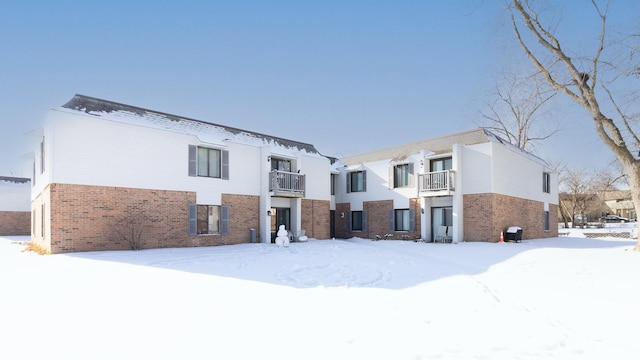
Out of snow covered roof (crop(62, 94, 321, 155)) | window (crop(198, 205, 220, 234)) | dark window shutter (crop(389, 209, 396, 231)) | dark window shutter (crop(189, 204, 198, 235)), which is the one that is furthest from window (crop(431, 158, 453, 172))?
dark window shutter (crop(189, 204, 198, 235))

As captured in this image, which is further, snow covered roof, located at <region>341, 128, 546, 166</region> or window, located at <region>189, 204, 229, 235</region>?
snow covered roof, located at <region>341, 128, 546, 166</region>

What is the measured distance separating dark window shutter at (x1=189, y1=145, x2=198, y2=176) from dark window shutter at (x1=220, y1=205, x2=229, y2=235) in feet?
7.12

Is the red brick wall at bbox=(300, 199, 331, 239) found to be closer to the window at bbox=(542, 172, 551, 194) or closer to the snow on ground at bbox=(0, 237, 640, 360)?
the snow on ground at bbox=(0, 237, 640, 360)

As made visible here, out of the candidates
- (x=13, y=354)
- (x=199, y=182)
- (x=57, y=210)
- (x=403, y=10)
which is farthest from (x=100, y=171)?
(x=403, y=10)

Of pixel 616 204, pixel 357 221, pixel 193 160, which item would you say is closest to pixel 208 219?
pixel 193 160

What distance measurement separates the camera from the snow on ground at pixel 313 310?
480 centimetres

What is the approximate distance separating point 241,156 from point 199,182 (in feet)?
8.97

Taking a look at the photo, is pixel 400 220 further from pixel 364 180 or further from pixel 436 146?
pixel 436 146

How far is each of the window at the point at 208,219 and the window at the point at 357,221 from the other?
1074cm

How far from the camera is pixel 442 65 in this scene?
17688 millimetres

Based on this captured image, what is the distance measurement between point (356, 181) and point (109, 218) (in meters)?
16.4

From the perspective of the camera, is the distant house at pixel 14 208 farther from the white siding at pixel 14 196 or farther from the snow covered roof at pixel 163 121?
the snow covered roof at pixel 163 121

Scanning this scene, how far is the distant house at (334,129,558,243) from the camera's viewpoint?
19672mm

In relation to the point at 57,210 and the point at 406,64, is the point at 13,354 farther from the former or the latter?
the point at 406,64
